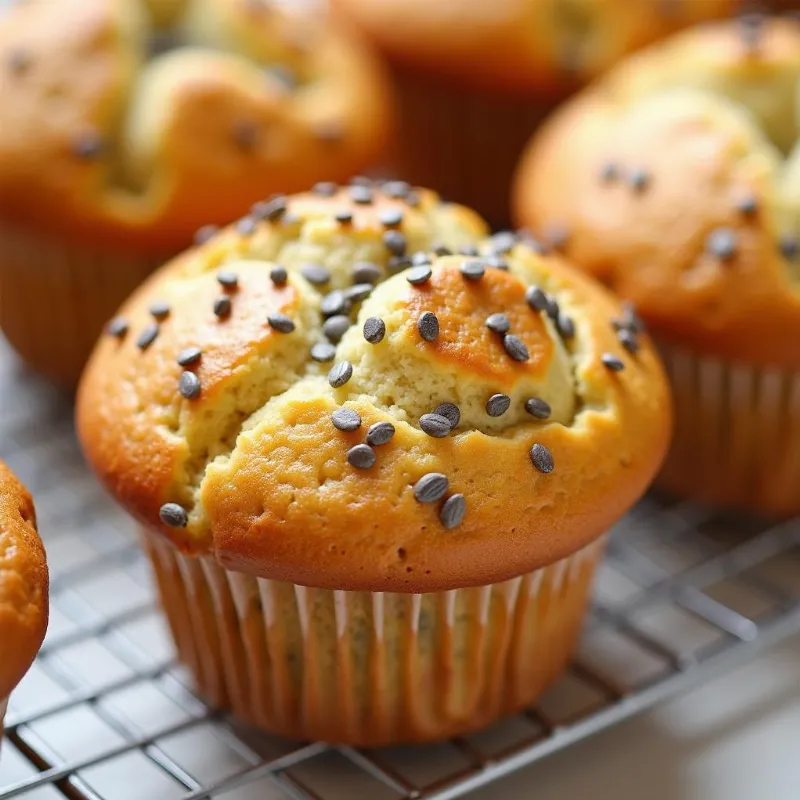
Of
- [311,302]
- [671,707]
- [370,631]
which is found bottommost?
[671,707]

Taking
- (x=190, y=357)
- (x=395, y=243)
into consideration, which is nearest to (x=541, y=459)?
(x=395, y=243)

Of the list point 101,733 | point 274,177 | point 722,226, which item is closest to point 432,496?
point 101,733

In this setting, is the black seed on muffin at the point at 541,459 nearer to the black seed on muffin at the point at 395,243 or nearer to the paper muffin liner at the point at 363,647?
the paper muffin liner at the point at 363,647

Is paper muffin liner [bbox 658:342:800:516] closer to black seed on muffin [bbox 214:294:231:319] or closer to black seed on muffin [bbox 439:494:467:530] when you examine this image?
black seed on muffin [bbox 439:494:467:530]

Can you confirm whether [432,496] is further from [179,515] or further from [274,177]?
[274,177]

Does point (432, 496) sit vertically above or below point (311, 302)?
below

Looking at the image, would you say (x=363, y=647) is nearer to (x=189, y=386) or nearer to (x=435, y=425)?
(x=435, y=425)
